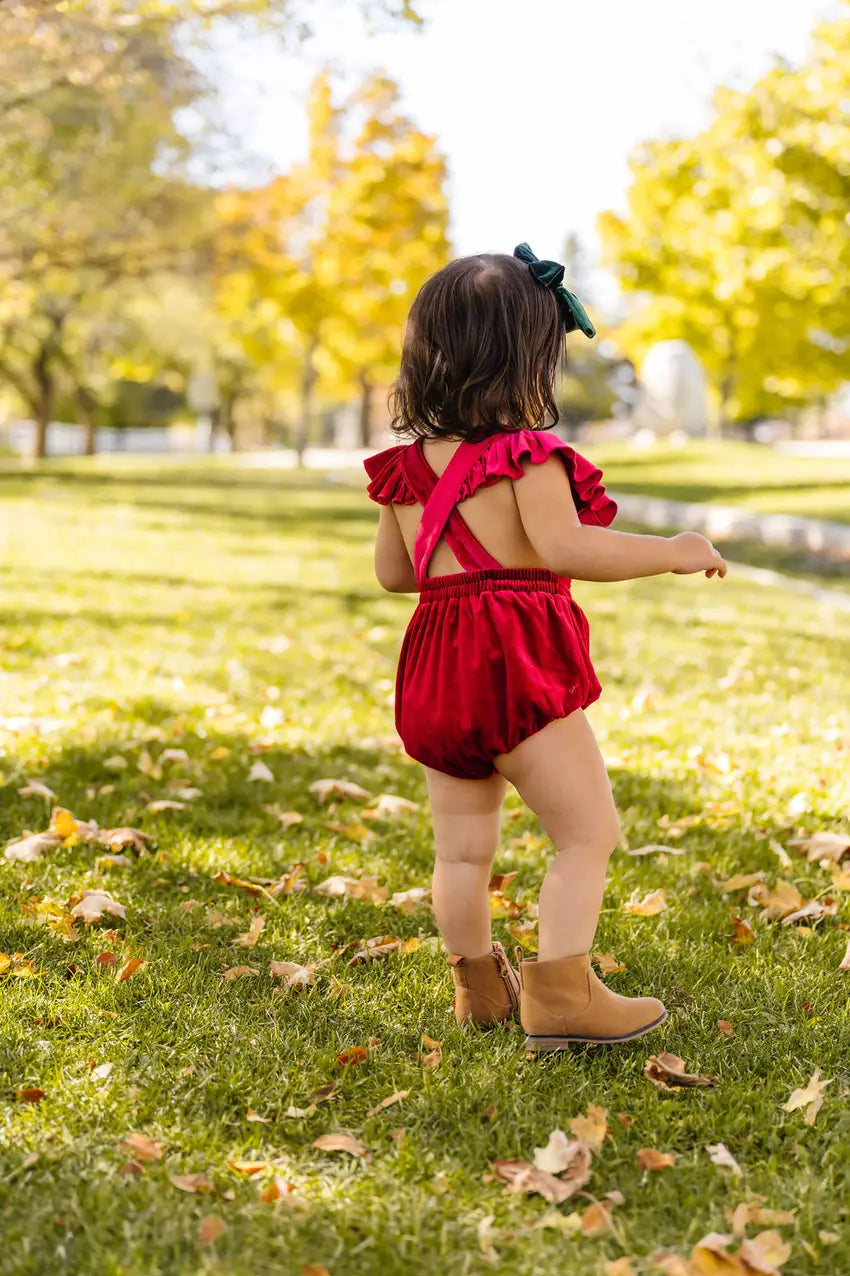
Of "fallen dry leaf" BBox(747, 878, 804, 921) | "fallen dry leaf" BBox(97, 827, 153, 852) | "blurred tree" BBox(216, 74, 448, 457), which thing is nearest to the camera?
"fallen dry leaf" BBox(747, 878, 804, 921)

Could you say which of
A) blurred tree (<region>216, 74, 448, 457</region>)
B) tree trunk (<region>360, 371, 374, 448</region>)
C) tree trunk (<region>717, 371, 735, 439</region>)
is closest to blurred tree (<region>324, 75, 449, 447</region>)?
blurred tree (<region>216, 74, 448, 457</region>)

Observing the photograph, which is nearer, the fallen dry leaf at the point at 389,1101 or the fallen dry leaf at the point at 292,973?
the fallen dry leaf at the point at 389,1101

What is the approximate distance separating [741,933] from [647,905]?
0.29 meters

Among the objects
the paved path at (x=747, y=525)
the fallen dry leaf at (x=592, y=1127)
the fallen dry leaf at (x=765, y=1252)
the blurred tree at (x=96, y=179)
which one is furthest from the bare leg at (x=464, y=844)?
the paved path at (x=747, y=525)

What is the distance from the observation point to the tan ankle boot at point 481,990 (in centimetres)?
287

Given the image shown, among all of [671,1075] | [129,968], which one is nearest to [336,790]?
[129,968]

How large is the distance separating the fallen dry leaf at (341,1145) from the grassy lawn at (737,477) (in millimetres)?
14261

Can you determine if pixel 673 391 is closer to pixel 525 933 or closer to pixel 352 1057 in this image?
pixel 525 933

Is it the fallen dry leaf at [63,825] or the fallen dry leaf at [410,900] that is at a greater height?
the fallen dry leaf at [63,825]

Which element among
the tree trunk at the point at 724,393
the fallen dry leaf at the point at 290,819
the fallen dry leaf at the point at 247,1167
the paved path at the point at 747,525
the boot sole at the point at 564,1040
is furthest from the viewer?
the tree trunk at the point at 724,393

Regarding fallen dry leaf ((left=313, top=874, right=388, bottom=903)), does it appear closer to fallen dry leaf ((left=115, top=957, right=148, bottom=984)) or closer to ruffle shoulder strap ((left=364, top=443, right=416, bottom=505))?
fallen dry leaf ((left=115, top=957, right=148, bottom=984))

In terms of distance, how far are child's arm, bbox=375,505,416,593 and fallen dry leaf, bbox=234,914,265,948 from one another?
3.43 ft

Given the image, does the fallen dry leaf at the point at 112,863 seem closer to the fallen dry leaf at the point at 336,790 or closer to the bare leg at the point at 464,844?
the fallen dry leaf at the point at 336,790

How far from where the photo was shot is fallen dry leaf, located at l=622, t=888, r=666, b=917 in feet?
11.7
